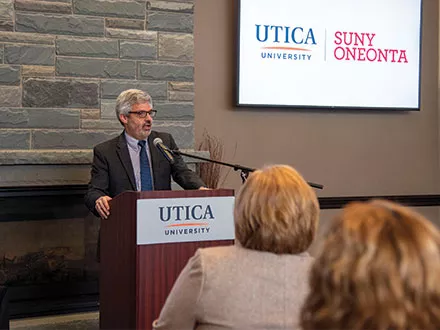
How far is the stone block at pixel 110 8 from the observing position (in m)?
3.96

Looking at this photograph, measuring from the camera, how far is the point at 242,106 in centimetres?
464

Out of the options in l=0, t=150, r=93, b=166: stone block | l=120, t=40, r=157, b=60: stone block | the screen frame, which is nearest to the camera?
l=0, t=150, r=93, b=166: stone block

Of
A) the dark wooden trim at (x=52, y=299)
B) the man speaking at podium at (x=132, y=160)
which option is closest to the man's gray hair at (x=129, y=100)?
the man speaking at podium at (x=132, y=160)

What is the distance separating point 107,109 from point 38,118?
0.42 meters

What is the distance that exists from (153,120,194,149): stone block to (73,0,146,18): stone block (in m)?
0.69

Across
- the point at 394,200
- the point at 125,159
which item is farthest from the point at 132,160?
the point at 394,200

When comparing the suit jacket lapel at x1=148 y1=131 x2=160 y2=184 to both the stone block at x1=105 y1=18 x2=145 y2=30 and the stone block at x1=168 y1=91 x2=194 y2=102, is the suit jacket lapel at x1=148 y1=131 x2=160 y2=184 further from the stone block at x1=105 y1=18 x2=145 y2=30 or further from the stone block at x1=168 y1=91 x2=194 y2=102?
the stone block at x1=105 y1=18 x2=145 y2=30

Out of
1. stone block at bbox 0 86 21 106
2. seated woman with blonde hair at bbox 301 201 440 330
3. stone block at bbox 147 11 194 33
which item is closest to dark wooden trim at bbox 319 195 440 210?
stone block at bbox 147 11 194 33

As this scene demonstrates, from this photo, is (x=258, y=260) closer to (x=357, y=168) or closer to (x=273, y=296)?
(x=273, y=296)

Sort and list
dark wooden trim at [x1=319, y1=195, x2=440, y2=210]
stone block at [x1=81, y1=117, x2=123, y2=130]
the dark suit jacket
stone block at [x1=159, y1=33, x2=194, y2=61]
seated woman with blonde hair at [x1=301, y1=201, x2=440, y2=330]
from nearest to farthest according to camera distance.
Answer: seated woman with blonde hair at [x1=301, y1=201, x2=440, y2=330] < the dark suit jacket < stone block at [x1=81, y1=117, x2=123, y2=130] < stone block at [x1=159, y1=33, x2=194, y2=61] < dark wooden trim at [x1=319, y1=195, x2=440, y2=210]

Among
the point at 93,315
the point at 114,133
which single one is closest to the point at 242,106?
the point at 114,133

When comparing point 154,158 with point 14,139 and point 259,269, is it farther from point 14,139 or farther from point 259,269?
point 259,269

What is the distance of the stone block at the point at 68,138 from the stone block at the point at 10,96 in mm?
202

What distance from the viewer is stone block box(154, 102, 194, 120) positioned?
4.20 metres
